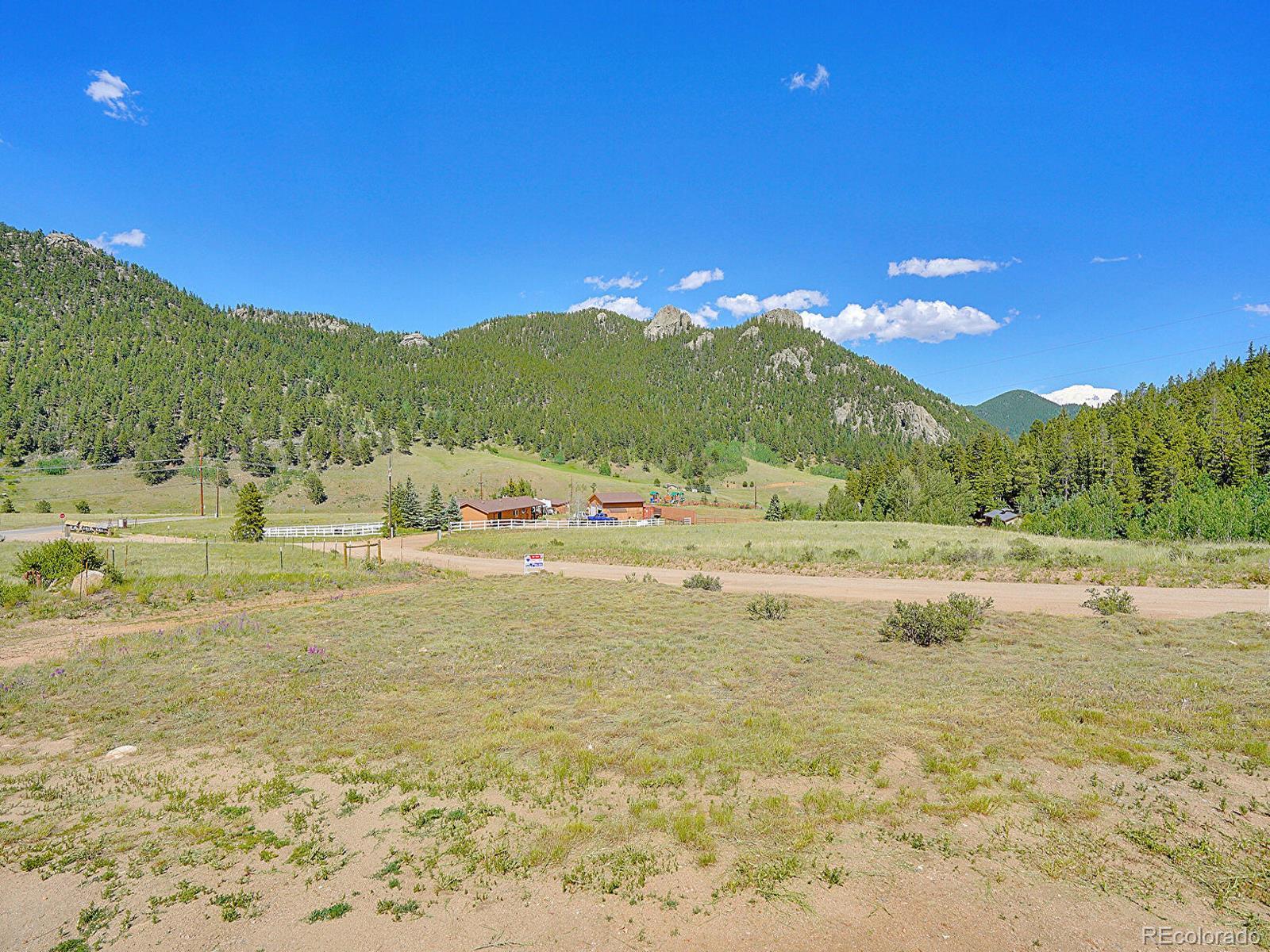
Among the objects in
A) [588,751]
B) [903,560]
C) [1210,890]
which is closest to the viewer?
[1210,890]

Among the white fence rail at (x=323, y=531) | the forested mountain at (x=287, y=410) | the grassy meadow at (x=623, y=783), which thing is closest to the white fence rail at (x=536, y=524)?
the white fence rail at (x=323, y=531)

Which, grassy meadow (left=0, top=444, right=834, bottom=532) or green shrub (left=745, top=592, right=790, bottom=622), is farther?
grassy meadow (left=0, top=444, right=834, bottom=532)

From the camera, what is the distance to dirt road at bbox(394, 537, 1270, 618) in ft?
64.3

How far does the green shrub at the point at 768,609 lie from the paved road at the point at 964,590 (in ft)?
13.1

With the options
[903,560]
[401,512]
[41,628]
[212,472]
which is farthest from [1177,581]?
[212,472]

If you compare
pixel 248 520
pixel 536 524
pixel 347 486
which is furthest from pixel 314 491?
pixel 536 524

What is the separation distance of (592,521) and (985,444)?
68299 mm

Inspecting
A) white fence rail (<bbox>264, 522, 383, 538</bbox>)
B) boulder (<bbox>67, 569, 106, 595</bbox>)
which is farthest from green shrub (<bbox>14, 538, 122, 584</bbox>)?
white fence rail (<bbox>264, 522, 383, 538</bbox>)

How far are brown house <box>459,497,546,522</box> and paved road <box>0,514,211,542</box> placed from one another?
37.5 m

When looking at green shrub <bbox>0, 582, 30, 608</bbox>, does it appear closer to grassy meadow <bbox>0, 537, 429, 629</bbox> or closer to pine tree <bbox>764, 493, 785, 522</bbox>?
grassy meadow <bbox>0, 537, 429, 629</bbox>

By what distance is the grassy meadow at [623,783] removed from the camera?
5703 mm

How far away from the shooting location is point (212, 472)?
106m

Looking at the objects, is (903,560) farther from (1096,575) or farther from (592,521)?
(592,521)

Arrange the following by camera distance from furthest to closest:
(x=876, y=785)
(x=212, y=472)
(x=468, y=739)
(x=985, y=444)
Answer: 1. (x=212, y=472)
2. (x=985, y=444)
3. (x=468, y=739)
4. (x=876, y=785)
